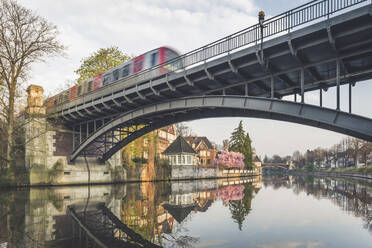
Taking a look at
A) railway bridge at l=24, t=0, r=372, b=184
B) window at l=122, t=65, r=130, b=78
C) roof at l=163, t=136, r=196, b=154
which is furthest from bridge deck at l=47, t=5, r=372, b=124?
roof at l=163, t=136, r=196, b=154

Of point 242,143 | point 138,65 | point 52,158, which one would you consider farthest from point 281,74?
point 242,143

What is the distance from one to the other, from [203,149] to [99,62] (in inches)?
1815

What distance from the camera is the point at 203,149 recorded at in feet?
251

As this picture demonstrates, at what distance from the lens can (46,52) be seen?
23750 millimetres

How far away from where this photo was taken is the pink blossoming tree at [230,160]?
58716 mm

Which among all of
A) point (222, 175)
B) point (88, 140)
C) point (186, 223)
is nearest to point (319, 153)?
point (222, 175)

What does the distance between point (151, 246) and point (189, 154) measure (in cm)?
4078

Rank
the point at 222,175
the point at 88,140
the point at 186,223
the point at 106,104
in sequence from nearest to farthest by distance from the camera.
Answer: the point at 186,223
the point at 106,104
the point at 88,140
the point at 222,175

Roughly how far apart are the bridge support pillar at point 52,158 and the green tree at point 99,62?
7363mm

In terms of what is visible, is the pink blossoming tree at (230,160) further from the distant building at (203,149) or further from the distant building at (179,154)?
the distant building at (203,149)

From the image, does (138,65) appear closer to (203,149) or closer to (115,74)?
(115,74)

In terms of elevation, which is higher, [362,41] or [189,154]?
[362,41]

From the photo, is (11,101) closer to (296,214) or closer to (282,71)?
(282,71)

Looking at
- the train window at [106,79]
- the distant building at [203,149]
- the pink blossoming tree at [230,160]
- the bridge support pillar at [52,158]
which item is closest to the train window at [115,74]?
the train window at [106,79]
